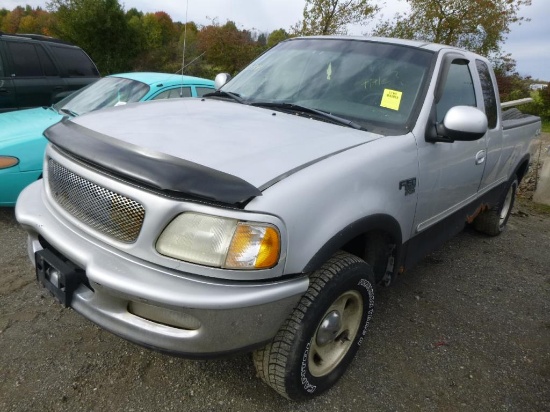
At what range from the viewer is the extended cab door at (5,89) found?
6.40m

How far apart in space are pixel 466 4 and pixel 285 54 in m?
13.9

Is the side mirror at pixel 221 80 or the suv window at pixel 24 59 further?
the suv window at pixel 24 59

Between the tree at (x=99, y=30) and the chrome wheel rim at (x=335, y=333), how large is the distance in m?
20.3

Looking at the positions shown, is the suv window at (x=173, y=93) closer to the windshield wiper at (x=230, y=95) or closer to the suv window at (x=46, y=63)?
the windshield wiper at (x=230, y=95)

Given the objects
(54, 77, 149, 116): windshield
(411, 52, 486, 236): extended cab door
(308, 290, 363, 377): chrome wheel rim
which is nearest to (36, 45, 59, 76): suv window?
(54, 77, 149, 116): windshield

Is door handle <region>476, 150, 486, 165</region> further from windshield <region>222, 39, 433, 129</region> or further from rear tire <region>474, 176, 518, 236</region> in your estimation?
rear tire <region>474, 176, 518, 236</region>

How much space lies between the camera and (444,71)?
2713 millimetres

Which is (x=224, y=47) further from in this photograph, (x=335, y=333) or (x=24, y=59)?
(x=335, y=333)

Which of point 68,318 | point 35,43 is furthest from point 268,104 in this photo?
point 35,43

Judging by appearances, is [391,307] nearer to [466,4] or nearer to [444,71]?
[444,71]

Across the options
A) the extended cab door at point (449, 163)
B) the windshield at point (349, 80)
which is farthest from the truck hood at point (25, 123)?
the extended cab door at point (449, 163)

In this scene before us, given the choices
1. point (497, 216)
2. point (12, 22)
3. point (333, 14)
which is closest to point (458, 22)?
point (333, 14)

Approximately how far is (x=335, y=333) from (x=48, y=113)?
4.07 metres

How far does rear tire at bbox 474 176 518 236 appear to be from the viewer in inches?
177
